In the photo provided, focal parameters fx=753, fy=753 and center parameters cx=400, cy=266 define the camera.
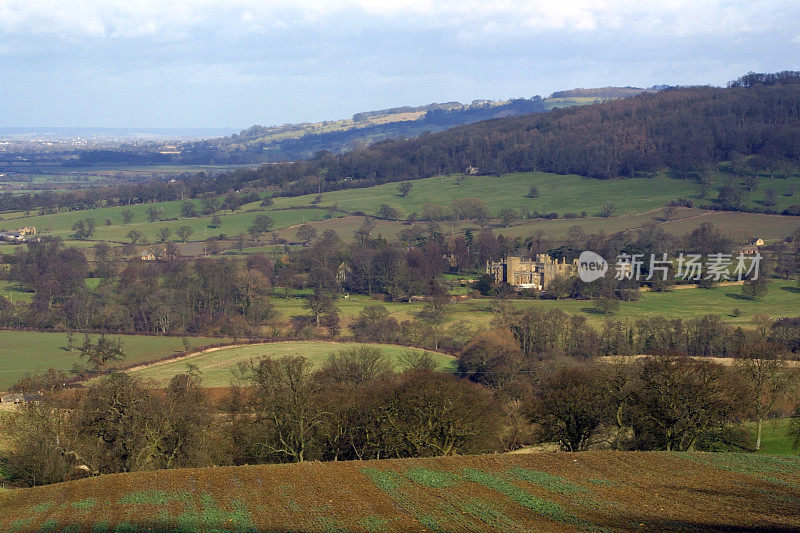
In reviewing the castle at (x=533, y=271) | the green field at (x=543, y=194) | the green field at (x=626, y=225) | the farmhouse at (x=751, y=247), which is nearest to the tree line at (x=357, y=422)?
the castle at (x=533, y=271)

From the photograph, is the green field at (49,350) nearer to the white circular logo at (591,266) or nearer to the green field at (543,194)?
the white circular logo at (591,266)

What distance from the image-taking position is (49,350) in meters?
55.1

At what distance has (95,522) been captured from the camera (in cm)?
1814

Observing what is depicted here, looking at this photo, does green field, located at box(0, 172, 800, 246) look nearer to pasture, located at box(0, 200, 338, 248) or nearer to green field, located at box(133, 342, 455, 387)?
pasture, located at box(0, 200, 338, 248)

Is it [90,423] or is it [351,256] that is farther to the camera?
[351,256]

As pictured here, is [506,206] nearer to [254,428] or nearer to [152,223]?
[152,223]

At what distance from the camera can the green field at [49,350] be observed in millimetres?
49438

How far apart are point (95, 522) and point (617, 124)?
460 feet

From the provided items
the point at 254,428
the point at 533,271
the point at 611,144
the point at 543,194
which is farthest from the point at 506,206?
the point at 254,428

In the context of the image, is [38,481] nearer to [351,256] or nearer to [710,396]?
[710,396]

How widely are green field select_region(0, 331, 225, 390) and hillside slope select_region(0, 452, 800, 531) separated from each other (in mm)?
29031

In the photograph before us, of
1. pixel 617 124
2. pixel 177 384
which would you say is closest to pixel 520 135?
pixel 617 124

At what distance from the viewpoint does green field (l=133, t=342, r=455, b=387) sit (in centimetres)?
4709

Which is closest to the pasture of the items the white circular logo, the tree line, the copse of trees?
the white circular logo
